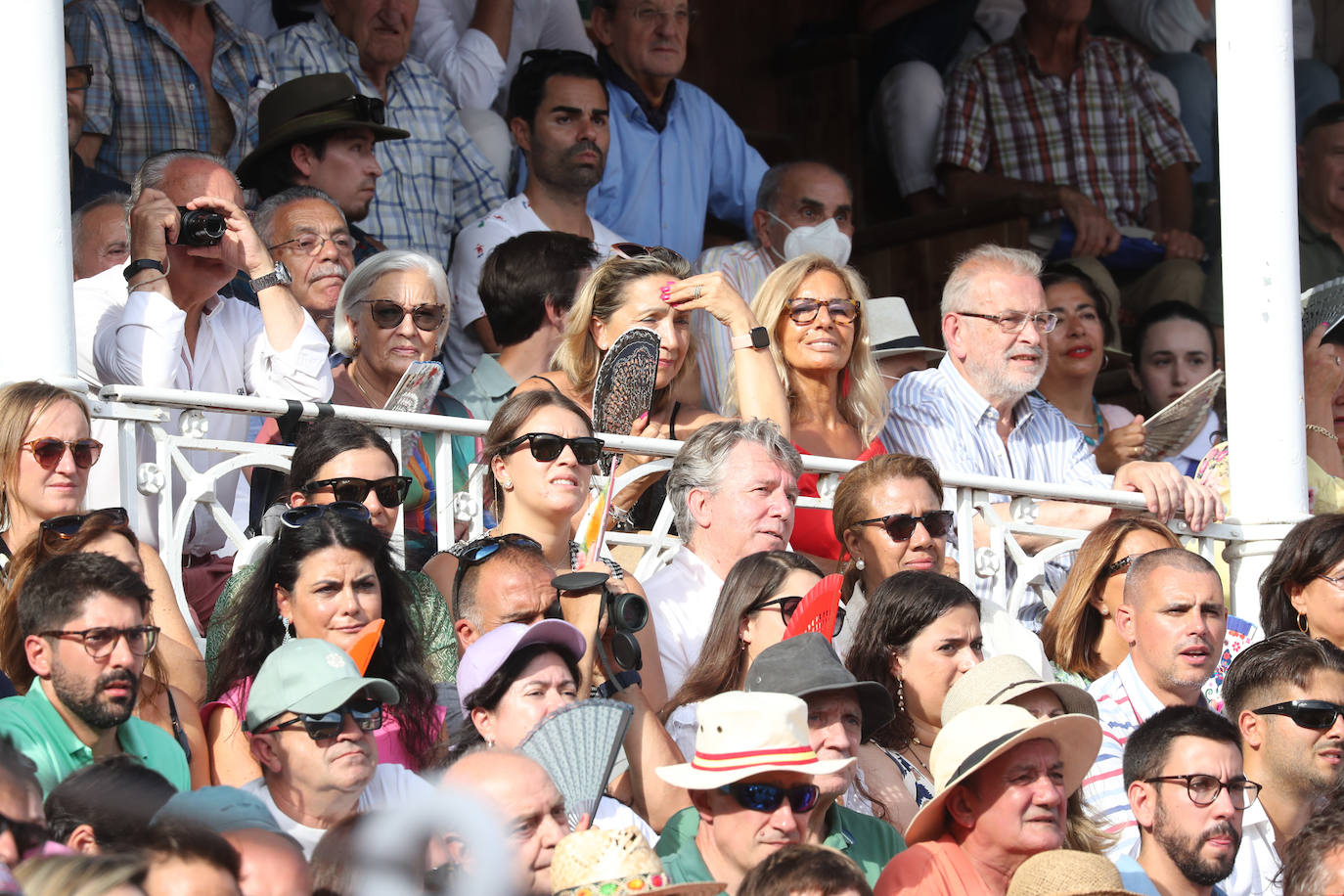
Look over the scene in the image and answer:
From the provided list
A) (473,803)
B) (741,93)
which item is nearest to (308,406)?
(473,803)

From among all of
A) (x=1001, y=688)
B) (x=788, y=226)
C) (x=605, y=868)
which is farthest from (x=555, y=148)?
(x=605, y=868)

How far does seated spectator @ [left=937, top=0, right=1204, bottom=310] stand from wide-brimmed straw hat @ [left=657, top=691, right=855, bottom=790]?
573cm

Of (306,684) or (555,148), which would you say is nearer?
(306,684)

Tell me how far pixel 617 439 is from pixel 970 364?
1.82m

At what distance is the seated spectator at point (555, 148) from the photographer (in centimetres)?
759

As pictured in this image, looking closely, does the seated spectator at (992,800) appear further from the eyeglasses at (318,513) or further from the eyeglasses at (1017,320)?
the eyeglasses at (1017,320)

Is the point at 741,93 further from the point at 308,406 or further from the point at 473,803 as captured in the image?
the point at 473,803

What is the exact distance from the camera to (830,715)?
4.49m

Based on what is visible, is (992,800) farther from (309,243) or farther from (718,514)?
(309,243)

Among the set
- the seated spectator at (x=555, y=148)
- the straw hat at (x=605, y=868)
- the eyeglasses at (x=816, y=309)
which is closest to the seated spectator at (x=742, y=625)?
the straw hat at (x=605, y=868)

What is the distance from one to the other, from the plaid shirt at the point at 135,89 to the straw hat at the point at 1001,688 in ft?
11.8

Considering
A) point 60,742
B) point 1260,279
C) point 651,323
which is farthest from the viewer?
point 1260,279

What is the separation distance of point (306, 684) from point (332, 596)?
0.57 m

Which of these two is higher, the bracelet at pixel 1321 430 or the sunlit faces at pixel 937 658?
the bracelet at pixel 1321 430
